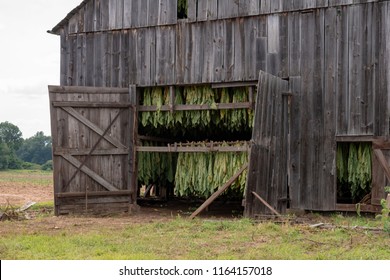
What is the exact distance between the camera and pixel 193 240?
1219cm

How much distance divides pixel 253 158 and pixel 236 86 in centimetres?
259

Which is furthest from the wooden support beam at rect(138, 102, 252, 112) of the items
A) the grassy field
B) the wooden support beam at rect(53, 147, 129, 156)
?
the grassy field

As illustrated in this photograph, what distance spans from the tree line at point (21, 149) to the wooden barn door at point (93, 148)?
56.6 metres

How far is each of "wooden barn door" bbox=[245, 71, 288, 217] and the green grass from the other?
124 centimetres

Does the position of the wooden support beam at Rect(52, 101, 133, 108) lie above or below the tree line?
above

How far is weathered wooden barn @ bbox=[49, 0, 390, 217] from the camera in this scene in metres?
15.5

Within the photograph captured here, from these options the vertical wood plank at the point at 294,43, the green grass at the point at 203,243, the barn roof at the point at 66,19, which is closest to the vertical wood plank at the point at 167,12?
the barn roof at the point at 66,19

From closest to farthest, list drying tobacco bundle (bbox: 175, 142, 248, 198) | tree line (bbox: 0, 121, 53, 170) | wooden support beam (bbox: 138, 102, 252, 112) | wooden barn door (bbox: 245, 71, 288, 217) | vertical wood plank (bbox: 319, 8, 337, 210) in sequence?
1. wooden barn door (bbox: 245, 71, 288, 217)
2. vertical wood plank (bbox: 319, 8, 337, 210)
3. drying tobacco bundle (bbox: 175, 142, 248, 198)
4. wooden support beam (bbox: 138, 102, 252, 112)
5. tree line (bbox: 0, 121, 53, 170)

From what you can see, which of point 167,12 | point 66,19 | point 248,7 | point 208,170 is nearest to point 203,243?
point 208,170

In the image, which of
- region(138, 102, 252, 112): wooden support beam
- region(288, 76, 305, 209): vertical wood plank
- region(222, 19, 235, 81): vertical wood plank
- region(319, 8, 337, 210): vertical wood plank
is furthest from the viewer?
region(222, 19, 235, 81): vertical wood plank

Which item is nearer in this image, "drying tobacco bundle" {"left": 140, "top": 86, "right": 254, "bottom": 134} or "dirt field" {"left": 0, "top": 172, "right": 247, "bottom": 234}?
"dirt field" {"left": 0, "top": 172, "right": 247, "bottom": 234}

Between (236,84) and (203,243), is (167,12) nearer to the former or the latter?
(236,84)

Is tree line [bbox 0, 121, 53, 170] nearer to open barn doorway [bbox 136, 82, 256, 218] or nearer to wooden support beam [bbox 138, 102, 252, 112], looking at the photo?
open barn doorway [bbox 136, 82, 256, 218]

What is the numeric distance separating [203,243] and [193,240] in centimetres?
48
